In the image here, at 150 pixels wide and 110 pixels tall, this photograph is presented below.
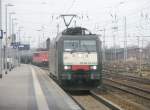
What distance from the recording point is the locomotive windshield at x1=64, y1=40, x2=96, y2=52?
1011 inches

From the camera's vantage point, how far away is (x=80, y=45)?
25.8 metres

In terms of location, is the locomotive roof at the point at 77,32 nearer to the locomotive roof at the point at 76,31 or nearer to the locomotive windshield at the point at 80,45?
the locomotive roof at the point at 76,31

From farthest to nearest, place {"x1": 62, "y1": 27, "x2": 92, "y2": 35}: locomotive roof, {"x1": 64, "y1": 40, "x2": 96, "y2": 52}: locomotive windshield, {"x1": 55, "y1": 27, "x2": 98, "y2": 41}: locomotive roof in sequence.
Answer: {"x1": 62, "y1": 27, "x2": 92, "y2": 35}: locomotive roof, {"x1": 55, "y1": 27, "x2": 98, "y2": 41}: locomotive roof, {"x1": 64, "y1": 40, "x2": 96, "y2": 52}: locomotive windshield

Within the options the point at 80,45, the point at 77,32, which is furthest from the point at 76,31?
the point at 80,45

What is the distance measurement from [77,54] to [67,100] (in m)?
7.07

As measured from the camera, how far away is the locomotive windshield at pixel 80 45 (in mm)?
25672

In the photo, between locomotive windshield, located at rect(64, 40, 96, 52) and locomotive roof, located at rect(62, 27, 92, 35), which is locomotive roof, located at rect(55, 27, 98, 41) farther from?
locomotive windshield, located at rect(64, 40, 96, 52)

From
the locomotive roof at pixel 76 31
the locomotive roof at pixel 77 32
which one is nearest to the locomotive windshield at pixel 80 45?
the locomotive roof at pixel 77 32

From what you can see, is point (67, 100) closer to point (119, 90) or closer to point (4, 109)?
point (4, 109)

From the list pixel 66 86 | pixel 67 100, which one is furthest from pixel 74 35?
pixel 67 100

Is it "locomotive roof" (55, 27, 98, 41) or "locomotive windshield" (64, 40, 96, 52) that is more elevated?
"locomotive roof" (55, 27, 98, 41)

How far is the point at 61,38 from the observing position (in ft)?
Result: 85.1

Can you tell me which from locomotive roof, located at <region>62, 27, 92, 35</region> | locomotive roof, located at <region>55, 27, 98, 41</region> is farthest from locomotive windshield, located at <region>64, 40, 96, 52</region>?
locomotive roof, located at <region>62, 27, 92, 35</region>

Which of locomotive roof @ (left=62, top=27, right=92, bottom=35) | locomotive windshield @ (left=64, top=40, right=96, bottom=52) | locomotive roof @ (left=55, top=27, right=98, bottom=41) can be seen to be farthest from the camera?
locomotive roof @ (left=62, top=27, right=92, bottom=35)
